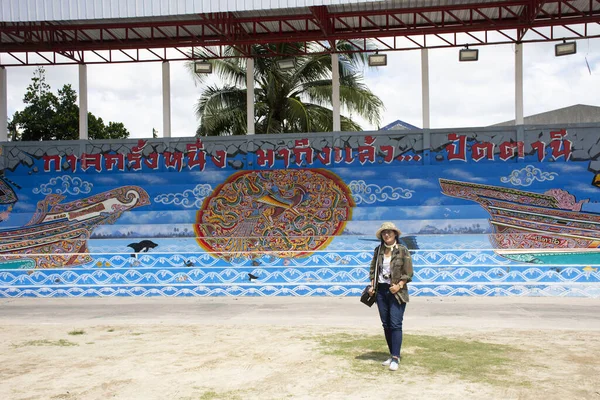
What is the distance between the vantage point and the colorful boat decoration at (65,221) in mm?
17734

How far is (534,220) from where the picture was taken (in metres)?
Answer: 16.8

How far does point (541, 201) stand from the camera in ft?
55.9

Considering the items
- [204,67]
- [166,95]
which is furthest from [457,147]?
[166,95]

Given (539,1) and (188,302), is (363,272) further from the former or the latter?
(539,1)

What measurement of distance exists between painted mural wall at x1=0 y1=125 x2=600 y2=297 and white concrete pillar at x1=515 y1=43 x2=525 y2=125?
44 cm

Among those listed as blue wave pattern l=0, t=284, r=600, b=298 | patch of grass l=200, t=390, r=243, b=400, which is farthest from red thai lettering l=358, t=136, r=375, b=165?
patch of grass l=200, t=390, r=243, b=400

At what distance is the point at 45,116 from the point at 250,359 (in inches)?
1276

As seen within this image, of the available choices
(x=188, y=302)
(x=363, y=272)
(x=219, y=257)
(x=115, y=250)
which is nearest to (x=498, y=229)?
(x=363, y=272)

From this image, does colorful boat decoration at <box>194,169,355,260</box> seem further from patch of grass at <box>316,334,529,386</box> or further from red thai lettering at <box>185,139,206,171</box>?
patch of grass at <box>316,334,529,386</box>

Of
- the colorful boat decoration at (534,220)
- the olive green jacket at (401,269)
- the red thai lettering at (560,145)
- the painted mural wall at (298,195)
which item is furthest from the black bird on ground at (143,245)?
the olive green jacket at (401,269)

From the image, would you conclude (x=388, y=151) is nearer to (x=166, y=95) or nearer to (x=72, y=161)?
(x=166, y=95)

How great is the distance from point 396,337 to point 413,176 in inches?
462

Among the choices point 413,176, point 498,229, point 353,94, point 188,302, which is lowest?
point 188,302

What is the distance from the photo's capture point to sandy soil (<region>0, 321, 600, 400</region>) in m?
5.64
